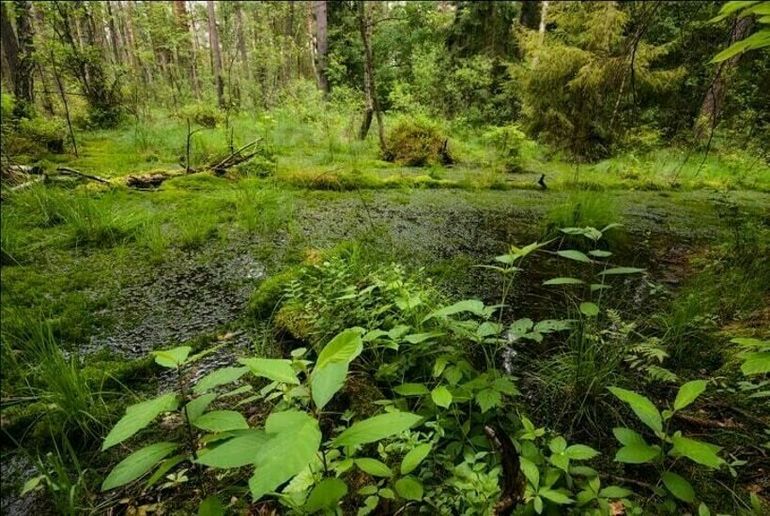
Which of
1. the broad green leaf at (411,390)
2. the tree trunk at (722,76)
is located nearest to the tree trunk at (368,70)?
the tree trunk at (722,76)

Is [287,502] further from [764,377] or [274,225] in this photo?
[274,225]

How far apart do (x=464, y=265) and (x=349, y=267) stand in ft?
3.16

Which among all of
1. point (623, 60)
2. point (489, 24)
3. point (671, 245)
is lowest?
point (671, 245)

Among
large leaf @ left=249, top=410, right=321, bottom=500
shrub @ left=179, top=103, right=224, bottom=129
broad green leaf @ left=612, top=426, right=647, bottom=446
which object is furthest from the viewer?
shrub @ left=179, top=103, right=224, bottom=129

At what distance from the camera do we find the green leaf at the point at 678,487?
40.4 inches

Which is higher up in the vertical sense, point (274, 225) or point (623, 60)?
point (623, 60)

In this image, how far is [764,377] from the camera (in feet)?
5.06

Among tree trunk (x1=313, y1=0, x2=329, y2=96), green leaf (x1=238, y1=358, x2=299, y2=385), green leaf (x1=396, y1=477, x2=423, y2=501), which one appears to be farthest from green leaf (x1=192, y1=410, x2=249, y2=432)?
tree trunk (x1=313, y1=0, x2=329, y2=96)

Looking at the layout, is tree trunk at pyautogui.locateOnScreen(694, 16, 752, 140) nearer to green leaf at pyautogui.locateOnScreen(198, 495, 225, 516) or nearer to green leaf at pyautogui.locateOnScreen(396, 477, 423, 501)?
green leaf at pyautogui.locateOnScreen(396, 477, 423, 501)

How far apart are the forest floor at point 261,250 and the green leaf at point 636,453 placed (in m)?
0.49

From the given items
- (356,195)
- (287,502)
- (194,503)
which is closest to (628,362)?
(287,502)

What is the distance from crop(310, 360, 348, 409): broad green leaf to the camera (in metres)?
0.87

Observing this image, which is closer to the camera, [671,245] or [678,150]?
[671,245]

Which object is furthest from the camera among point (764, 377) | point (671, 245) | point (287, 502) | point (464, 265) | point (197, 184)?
point (197, 184)
